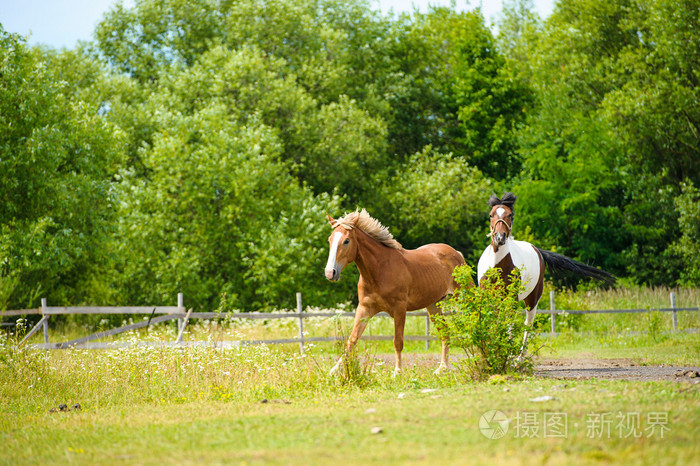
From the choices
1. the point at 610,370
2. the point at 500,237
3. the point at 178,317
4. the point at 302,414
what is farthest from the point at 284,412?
the point at 178,317

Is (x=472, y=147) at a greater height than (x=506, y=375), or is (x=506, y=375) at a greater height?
(x=472, y=147)

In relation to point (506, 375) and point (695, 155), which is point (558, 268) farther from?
point (695, 155)

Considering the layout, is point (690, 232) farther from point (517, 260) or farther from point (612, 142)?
point (517, 260)

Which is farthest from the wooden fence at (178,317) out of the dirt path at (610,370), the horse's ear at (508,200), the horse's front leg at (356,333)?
the horse's ear at (508,200)

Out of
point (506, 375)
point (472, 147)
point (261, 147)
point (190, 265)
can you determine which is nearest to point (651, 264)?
point (472, 147)

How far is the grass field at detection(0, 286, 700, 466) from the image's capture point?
532cm

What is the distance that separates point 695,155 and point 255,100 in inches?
716

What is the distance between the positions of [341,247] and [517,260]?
312 centimetres

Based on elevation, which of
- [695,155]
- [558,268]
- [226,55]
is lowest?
[558,268]

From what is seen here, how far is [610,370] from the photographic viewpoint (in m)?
11.3

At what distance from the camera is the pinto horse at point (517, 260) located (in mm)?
10711

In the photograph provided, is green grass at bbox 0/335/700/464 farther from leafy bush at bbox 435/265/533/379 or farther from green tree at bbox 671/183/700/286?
green tree at bbox 671/183/700/286

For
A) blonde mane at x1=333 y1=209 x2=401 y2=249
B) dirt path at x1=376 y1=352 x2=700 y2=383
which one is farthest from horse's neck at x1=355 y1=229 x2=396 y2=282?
dirt path at x1=376 y1=352 x2=700 y2=383

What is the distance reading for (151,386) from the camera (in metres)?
9.98
